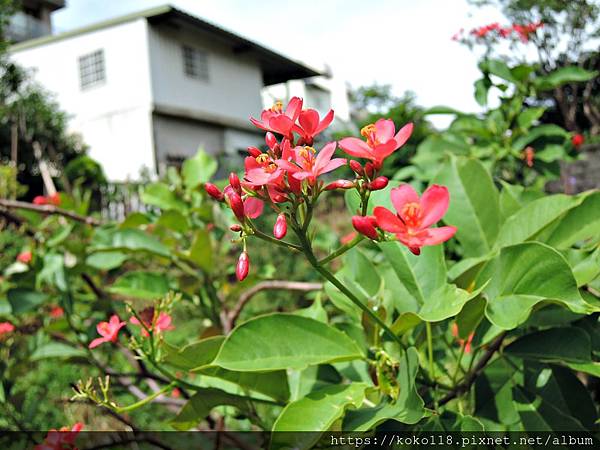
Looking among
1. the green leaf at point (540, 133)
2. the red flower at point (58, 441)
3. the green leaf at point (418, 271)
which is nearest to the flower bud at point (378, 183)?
the green leaf at point (418, 271)

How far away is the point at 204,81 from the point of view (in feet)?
50.0

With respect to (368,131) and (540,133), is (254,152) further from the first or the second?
(540,133)

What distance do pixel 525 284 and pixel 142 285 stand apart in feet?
3.29

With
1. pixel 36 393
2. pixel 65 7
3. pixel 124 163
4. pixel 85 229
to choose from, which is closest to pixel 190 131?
pixel 124 163

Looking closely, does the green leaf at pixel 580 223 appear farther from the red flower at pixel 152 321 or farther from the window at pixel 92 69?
the window at pixel 92 69

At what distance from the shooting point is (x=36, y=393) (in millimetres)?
3084

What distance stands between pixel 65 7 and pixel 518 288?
79.6 ft

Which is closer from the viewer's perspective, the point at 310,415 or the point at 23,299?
the point at 310,415

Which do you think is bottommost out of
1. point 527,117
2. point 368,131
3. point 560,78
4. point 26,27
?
point 368,131

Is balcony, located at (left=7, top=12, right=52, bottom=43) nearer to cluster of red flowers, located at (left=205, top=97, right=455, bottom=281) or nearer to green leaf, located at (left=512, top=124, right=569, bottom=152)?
green leaf, located at (left=512, top=124, right=569, bottom=152)

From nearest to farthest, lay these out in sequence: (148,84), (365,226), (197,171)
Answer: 1. (365,226)
2. (197,171)
3. (148,84)

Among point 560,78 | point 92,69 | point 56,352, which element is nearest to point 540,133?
point 560,78

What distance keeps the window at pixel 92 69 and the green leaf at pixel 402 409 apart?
48.4 feet

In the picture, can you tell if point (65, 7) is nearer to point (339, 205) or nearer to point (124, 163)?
point (124, 163)
